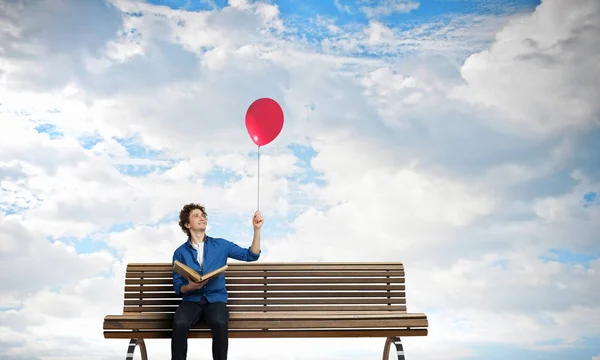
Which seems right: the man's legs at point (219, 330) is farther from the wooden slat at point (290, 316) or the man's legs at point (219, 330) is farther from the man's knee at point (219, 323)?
the wooden slat at point (290, 316)

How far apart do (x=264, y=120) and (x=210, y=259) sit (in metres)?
1.23

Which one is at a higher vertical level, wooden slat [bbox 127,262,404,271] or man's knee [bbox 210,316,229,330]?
wooden slat [bbox 127,262,404,271]

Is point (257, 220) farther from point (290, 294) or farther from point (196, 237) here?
point (290, 294)

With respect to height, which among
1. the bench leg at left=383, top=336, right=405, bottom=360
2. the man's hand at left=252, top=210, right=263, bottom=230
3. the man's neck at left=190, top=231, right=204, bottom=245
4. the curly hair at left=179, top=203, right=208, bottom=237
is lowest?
the bench leg at left=383, top=336, right=405, bottom=360

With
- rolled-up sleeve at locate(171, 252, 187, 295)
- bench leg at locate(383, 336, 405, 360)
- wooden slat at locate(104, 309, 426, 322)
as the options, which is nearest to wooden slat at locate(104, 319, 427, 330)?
wooden slat at locate(104, 309, 426, 322)

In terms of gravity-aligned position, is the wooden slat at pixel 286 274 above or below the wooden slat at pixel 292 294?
above

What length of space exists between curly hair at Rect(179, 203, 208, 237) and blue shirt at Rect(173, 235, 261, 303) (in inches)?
5.2

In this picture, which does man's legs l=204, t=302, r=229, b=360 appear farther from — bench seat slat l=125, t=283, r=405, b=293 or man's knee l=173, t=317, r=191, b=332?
bench seat slat l=125, t=283, r=405, b=293

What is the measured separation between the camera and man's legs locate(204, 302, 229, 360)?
545 cm

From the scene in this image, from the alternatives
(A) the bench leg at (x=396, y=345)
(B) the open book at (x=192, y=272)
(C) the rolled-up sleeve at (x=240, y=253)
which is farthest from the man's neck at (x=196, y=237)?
(A) the bench leg at (x=396, y=345)

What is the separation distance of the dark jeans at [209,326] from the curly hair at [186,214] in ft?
2.36

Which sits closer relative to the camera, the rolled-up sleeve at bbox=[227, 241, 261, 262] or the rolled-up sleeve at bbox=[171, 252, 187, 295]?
the rolled-up sleeve at bbox=[171, 252, 187, 295]

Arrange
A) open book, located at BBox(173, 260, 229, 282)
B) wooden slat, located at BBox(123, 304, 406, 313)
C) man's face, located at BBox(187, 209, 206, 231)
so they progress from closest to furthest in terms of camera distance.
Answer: open book, located at BBox(173, 260, 229, 282), man's face, located at BBox(187, 209, 206, 231), wooden slat, located at BBox(123, 304, 406, 313)

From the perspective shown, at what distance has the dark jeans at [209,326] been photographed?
17.9 feet
